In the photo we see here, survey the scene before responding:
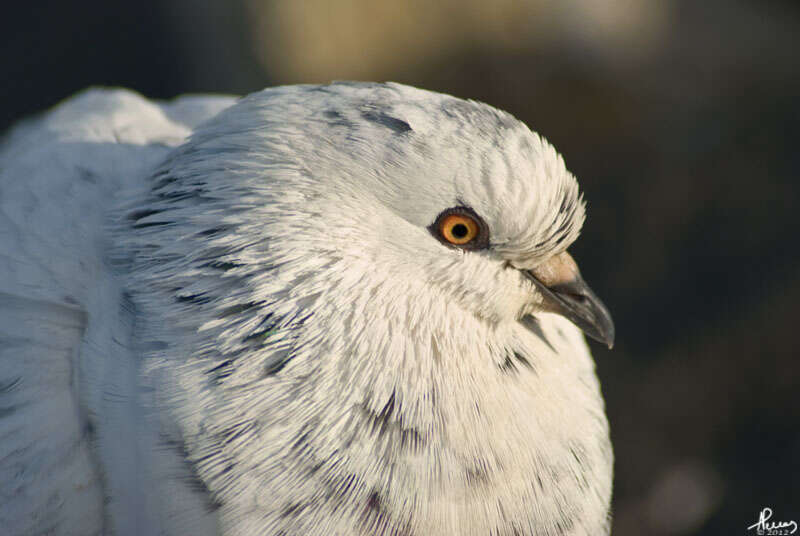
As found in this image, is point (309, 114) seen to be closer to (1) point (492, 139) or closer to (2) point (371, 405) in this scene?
(1) point (492, 139)

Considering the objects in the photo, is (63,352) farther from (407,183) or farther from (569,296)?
(569,296)

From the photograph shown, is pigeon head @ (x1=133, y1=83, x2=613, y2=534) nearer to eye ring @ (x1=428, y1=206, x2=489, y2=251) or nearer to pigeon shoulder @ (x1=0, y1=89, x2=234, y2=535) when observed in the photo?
eye ring @ (x1=428, y1=206, x2=489, y2=251)

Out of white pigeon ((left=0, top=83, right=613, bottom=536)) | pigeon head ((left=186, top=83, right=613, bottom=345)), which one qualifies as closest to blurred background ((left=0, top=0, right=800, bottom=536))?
white pigeon ((left=0, top=83, right=613, bottom=536))

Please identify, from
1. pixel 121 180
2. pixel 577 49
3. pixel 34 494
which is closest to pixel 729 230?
pixel 577 49

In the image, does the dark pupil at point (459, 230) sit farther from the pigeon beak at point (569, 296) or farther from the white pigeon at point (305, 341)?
the pigeon beak at point (569, 296)

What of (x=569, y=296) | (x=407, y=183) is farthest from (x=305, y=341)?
(x=569, y=296)

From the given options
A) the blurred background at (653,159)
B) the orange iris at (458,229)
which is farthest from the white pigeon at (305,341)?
the blurred background at (653,159)
